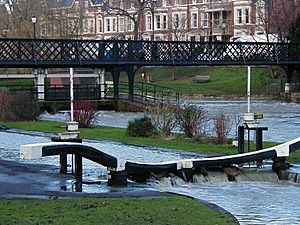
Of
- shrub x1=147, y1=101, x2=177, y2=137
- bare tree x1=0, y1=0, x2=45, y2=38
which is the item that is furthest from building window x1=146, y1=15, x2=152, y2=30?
shrub x1=147, y1=101, x2=177, y2=137

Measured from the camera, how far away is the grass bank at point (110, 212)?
45.5 feet

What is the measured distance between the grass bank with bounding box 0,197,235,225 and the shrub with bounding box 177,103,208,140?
586 inches

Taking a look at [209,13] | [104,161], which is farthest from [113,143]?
[209,13]

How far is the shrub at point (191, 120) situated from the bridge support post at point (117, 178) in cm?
1187

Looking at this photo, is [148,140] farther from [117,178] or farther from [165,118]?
[117,178]

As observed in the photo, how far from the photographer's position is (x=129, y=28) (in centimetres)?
13312

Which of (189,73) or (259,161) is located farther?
(189,73)

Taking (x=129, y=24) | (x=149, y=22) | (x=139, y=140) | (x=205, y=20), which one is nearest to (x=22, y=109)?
(x=139, y=140)

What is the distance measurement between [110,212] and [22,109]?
1210 inches

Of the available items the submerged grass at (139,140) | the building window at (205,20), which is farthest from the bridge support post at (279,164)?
the building window at (205,20)

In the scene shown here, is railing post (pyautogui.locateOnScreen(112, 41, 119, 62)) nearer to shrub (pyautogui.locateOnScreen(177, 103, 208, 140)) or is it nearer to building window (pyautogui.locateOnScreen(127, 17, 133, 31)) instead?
shrub (pyautogui.locateOnScreen(177, 103, 208, 140))

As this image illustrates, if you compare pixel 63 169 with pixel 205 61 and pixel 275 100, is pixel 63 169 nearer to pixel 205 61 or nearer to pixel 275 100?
pixel 205 61

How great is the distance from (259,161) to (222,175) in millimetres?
1631

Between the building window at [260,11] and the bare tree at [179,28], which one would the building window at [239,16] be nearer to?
the building window at [260,11]
